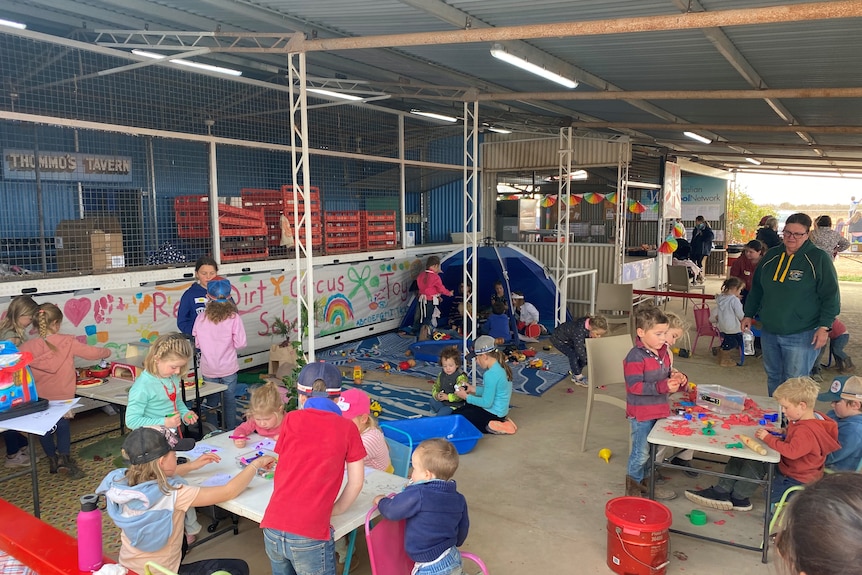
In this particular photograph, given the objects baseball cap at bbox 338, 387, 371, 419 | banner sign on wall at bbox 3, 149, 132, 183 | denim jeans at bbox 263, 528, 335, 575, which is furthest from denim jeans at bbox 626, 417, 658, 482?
banner sign on wall at bbox 3, 149, 132, 183

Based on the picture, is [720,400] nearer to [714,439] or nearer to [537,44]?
[714,439]

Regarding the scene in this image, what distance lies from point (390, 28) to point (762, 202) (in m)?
31.3

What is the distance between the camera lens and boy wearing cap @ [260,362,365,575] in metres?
2.80

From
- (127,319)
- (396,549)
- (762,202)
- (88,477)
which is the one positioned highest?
(762,202)

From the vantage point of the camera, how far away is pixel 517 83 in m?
8.43

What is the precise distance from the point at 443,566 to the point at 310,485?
0.74m

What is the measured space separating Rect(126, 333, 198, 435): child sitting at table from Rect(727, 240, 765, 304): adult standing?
27.3 feet

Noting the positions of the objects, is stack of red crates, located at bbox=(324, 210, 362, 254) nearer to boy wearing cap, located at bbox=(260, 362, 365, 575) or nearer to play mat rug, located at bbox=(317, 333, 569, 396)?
play mat rug, located at bbox=(317, 333, 569, 396)

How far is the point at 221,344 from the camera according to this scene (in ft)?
18.4

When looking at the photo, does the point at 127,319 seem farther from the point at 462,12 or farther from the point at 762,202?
the point at 762,202

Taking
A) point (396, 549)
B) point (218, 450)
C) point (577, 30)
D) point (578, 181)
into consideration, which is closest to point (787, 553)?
point (396, 549)

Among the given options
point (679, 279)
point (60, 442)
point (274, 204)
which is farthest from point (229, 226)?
point (679, 279)

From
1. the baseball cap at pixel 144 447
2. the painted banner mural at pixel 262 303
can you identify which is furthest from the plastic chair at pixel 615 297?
the baseball cap at pixel 144 447

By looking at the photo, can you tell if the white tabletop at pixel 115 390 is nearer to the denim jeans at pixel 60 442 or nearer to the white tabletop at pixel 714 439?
the denim jeans at pixel 60 442
